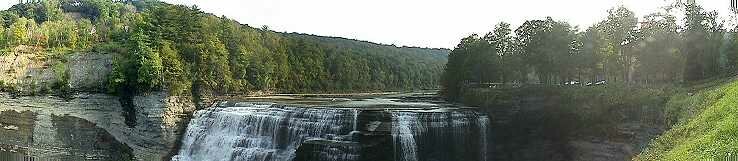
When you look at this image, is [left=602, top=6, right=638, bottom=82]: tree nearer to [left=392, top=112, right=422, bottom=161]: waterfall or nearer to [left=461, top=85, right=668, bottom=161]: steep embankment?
[left=461, top=85, right=668, bottom=161]: steep embankment

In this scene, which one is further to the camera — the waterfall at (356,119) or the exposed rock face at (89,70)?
the exposed rock face at (89,70)

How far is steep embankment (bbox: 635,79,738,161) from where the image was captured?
37.5 ft

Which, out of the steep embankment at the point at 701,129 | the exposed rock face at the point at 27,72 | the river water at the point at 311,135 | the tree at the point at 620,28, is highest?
the tree at the point at 620,28

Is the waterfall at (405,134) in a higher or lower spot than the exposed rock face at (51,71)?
lower

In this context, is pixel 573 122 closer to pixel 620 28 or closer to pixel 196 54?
pixel 620 28

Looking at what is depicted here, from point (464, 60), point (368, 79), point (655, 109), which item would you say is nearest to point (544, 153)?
point (655, 109)

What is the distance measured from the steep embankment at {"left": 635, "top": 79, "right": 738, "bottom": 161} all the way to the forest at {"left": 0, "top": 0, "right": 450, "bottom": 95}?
82.9ft

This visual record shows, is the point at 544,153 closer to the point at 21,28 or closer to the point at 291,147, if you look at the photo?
the point at 291,147

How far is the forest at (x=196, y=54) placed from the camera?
33531 millimetres

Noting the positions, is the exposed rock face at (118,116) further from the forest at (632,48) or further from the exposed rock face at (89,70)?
the forest at (632,48)

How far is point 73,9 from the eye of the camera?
4011 inches

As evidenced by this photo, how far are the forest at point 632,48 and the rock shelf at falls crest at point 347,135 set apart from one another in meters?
8.68

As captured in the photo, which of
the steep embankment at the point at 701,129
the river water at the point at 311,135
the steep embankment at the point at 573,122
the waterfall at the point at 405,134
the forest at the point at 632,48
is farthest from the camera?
the forest at the point at 632,48

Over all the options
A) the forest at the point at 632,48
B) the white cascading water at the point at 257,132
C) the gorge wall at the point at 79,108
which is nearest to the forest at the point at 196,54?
the gorge wall at the point at 79,108
